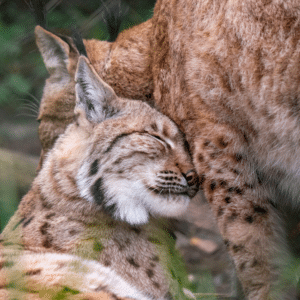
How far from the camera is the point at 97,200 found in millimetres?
1882

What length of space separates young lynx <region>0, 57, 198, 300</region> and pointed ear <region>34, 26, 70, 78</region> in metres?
0.61

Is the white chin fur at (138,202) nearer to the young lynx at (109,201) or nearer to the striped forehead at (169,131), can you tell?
the young lynx at (109,201)

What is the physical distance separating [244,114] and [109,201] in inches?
30.8

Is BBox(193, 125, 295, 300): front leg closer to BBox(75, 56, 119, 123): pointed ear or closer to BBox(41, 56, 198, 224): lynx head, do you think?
BBox(41, 56, 198, 224): lynx head

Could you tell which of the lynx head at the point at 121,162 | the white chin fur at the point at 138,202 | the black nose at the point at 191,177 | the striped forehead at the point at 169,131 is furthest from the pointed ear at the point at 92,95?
the black nose at the point at 191,177

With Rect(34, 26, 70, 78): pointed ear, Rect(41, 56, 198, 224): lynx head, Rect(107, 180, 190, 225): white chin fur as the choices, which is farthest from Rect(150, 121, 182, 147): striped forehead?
Rect(34, 26, 70, 78): pointed ear

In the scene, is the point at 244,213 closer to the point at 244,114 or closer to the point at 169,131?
the point at 244,114

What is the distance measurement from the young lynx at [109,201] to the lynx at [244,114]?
0.61 ft

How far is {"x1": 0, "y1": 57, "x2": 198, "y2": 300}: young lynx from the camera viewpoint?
5.84 ft

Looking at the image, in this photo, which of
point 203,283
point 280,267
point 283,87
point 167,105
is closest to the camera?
point 283,87

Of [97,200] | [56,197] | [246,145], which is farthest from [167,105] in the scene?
[56,197]

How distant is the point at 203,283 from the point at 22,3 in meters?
2.44

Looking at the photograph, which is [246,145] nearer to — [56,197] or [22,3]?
[56,197]

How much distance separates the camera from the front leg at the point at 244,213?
164cm
